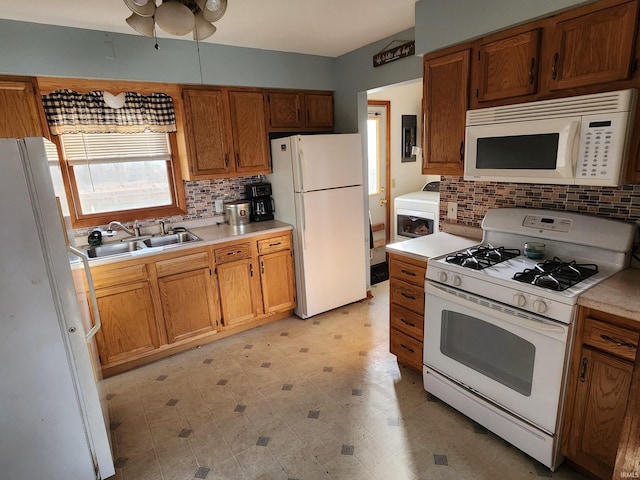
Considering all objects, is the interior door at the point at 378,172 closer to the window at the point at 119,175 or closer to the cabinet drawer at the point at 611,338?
the window at the point at 119,175

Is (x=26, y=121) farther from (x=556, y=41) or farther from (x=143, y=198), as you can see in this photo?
(x=556, y=41)

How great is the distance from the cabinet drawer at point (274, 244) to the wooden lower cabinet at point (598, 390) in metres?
2.32

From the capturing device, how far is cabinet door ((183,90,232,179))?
3.06 m

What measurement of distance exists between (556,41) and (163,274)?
9.42ft

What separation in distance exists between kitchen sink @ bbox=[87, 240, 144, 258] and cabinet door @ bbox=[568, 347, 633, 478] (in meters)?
3.04

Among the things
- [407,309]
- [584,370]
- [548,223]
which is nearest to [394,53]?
[548,223]

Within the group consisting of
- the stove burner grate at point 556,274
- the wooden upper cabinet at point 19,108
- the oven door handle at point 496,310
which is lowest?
the oven door handle at point 496,310

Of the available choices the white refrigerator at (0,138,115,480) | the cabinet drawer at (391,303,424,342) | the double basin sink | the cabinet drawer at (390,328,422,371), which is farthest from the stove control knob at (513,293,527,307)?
the double basin sink

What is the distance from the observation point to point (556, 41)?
179cm

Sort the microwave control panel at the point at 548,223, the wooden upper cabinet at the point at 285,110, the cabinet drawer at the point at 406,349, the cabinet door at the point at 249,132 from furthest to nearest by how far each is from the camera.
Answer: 1. the wooden upper cabinet at the point at 285,110
2. the cabinet door at the point at 249,132
3. the cabinet drawer at the point at 406,349
4. the microwave control panel at the point at 548,223

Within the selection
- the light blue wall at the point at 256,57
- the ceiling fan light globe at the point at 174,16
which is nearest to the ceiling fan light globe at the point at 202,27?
the ceiling fan light globe at the point at 174,16

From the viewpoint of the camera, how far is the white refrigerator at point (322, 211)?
3.16 meters

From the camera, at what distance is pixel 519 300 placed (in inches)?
66.2

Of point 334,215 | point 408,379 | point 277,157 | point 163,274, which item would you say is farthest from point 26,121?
point 408,379
